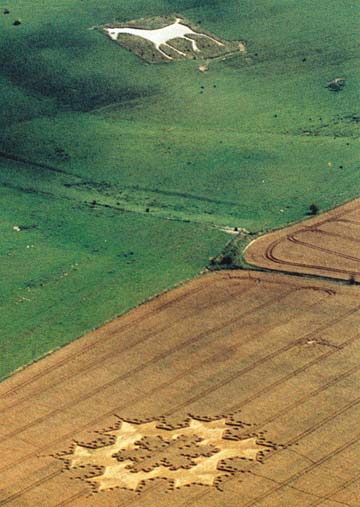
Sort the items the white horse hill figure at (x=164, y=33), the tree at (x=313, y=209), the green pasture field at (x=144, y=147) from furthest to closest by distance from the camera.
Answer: the white horse hill figure at (x=164, y=33)
the tree at (x=313, y=209)
the green pasture field at (x=144, y=147)

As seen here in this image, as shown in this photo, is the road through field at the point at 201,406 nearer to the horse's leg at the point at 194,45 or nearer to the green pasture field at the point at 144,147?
the green pasture field at the point at 144,147

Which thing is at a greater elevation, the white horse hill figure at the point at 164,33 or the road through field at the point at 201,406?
the white horse hill figure at the point at 164,33

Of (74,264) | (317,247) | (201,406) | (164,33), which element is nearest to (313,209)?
(317,247)

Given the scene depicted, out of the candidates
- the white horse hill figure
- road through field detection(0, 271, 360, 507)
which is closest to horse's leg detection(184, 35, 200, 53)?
the white horse hill figure

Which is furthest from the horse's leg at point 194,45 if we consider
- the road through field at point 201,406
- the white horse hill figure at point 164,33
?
the road through field at point 201,406

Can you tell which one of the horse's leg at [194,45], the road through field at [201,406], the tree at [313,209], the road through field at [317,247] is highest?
the horse's leg at [194,45]

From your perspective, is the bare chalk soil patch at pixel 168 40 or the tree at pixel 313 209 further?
the bare chalk soil patch at pixel 168 40

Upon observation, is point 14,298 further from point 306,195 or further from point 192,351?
point 306,195

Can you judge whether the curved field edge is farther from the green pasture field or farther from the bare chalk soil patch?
the bare chalk soil patch
